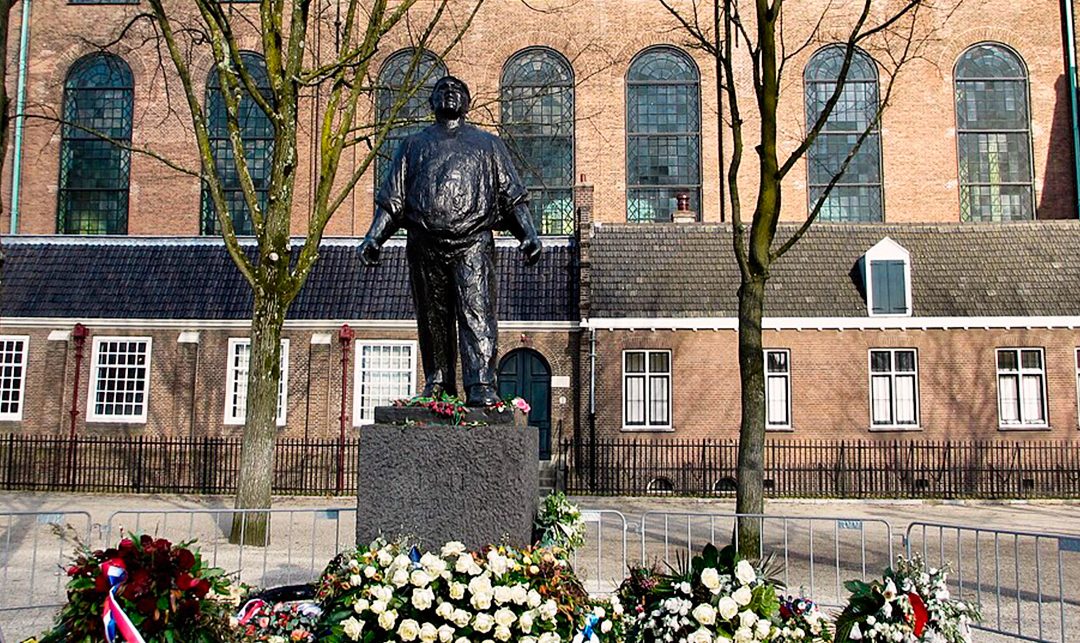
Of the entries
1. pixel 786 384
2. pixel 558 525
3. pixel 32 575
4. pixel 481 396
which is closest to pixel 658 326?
pixel 786 384

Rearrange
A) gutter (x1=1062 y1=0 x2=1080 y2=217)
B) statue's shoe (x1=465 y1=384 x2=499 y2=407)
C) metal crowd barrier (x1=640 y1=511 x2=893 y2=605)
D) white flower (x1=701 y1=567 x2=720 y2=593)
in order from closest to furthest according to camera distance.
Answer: white flower (x1=701 y1=567 x2=720 y2=593)
statue's shoe (x1=465 y1=384 x2=499 y2=407)
metal crowd barrier (x1=640 y1=511 x2=893 y2=605)
gutter (x1=1062 y1=0 x2=1080 y2=217)

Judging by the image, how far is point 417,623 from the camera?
16.4 feet

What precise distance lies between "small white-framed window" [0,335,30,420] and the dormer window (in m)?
21.4

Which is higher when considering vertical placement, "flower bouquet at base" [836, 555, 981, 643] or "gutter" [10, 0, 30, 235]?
"gutter" [10, 0, 30, 235]

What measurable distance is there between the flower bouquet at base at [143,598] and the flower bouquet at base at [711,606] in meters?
2.37

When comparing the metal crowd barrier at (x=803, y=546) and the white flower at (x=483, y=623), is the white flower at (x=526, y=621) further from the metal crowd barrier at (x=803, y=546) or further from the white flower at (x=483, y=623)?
the metal crowd barrier at (x=803, y=546)

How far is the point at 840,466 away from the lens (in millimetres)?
22734

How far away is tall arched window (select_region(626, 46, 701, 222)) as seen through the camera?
31625 mm

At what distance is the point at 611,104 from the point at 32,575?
25210 millimetres

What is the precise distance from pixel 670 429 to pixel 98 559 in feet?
62.3

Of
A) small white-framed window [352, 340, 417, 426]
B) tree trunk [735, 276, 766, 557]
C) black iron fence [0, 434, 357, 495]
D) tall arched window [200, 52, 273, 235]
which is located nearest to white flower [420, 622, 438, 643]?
tree trunk [735, 276, 766, 557]

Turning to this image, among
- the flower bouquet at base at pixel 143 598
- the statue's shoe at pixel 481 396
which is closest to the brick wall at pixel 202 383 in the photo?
the statue's shoe at pixel 481 396

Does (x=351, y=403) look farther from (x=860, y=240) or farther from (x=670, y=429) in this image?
(x=860, y=240)

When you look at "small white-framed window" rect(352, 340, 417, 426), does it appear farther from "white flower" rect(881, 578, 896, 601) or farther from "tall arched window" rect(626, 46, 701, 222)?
"white flower" rect(881, 578, 896, 601)
